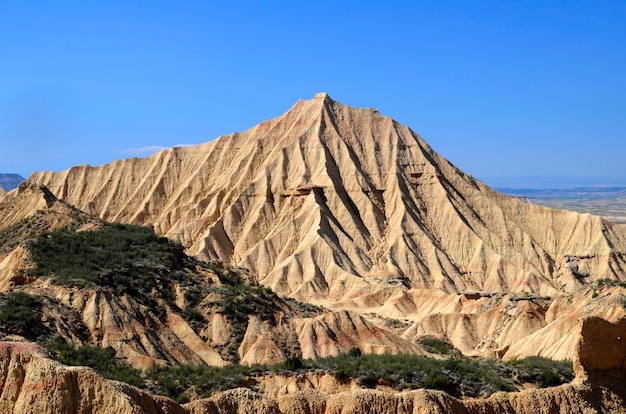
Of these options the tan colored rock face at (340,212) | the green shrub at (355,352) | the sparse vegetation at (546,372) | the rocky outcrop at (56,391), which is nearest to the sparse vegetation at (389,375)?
the sparse vegetation at (546,372)

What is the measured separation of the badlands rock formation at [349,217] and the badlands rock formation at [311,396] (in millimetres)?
58662

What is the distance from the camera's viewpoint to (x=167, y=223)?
125 m

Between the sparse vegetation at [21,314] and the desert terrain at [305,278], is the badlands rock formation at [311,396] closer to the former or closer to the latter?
the desert terrain at [305,278]

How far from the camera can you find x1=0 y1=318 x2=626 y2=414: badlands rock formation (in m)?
26.2

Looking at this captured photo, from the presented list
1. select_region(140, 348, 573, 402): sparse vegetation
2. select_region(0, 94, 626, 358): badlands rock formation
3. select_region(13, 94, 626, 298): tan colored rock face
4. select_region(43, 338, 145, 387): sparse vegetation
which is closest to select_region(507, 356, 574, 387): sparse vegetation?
select_region(140, 348, 573, 402): sparse vegetation

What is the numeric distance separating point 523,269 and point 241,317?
6192 centimetres

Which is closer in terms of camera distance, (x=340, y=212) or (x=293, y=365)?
(x=293, y=365)

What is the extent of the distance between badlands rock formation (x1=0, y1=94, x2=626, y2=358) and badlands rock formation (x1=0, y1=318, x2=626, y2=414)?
5866 cm

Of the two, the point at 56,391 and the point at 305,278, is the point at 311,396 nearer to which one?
the point at 56,391

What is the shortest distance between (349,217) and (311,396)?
9179cm

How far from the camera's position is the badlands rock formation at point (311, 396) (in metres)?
26.2

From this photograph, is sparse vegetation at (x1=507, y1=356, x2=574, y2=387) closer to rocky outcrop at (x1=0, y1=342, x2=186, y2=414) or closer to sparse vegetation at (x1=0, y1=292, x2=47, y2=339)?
rocky outcrop at (x1=0, y1=342, x2=186, y2=414)

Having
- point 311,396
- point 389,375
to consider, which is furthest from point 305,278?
point 311,396

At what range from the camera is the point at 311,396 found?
103ft
